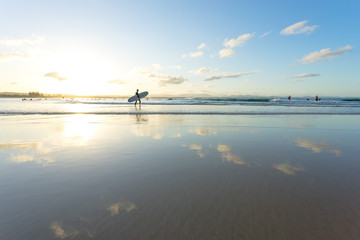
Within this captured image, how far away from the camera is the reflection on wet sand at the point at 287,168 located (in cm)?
436

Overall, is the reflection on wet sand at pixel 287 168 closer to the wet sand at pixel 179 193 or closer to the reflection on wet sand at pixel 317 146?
the wet sand at pixel 179 193

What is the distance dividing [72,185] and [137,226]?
2.04 metres

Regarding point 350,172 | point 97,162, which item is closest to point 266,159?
point 350,172

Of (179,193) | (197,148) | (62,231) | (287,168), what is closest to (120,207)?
(62,231)

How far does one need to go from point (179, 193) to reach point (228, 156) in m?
2.71

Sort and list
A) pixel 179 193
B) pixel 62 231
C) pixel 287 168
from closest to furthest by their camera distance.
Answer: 1. pixel 62 231
2. pixel 179 193
3. pixel 287 168

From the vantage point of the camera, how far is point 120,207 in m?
2.92

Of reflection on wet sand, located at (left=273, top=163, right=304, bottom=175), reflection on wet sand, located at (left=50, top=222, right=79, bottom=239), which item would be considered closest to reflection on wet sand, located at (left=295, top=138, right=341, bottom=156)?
reflection on wet sand, located at (left=273, top=163, right=304, bottom=175)

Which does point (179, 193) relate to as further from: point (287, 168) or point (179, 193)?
point (287, 168)

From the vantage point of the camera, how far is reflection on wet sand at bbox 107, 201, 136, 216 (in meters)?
2.81

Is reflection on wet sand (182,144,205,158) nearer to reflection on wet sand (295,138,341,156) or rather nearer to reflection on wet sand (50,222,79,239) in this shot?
reflection on wet sand (50,222,79,239)

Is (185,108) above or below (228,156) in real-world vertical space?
above

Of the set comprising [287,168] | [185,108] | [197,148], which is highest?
[185,108]

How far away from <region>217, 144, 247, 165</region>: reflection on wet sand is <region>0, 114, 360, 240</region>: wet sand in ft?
0.10
